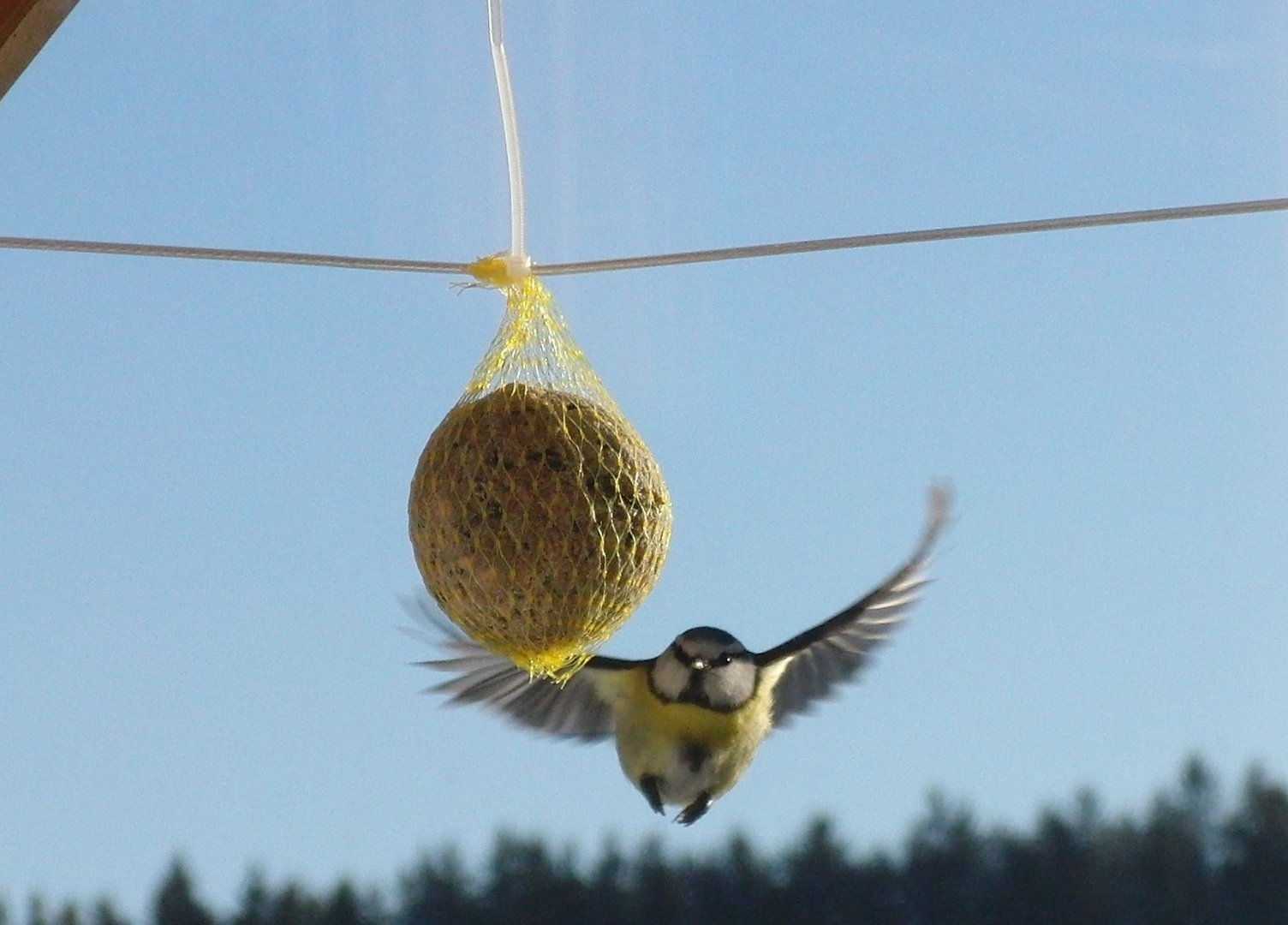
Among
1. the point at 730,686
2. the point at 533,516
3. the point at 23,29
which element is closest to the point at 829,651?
the point at 730,686

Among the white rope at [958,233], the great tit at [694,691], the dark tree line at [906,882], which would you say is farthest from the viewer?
the dark tree line at [906,882]

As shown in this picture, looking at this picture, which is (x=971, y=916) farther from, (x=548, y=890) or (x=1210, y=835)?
(x=548, y=890)

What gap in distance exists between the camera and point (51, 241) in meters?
0.79

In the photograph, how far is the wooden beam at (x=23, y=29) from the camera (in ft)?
2.65

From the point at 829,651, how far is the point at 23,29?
1009mm

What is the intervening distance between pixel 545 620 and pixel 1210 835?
210 centimetres

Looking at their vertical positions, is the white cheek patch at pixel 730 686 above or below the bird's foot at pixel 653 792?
above

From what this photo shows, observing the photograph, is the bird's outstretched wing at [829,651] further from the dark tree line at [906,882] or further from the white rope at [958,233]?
the dark tree line at [906,882]

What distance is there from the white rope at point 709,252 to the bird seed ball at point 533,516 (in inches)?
4.4

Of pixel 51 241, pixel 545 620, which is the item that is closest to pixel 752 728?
pixel 545 620

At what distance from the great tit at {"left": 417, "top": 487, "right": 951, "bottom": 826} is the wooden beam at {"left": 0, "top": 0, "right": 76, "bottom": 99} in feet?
2.16

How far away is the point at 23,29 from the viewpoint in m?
0.82

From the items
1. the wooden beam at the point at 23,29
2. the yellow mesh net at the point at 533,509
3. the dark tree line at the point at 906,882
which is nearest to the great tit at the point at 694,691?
the yellow mesh net at the point at 533,509

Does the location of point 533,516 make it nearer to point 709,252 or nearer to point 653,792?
point 709,252
